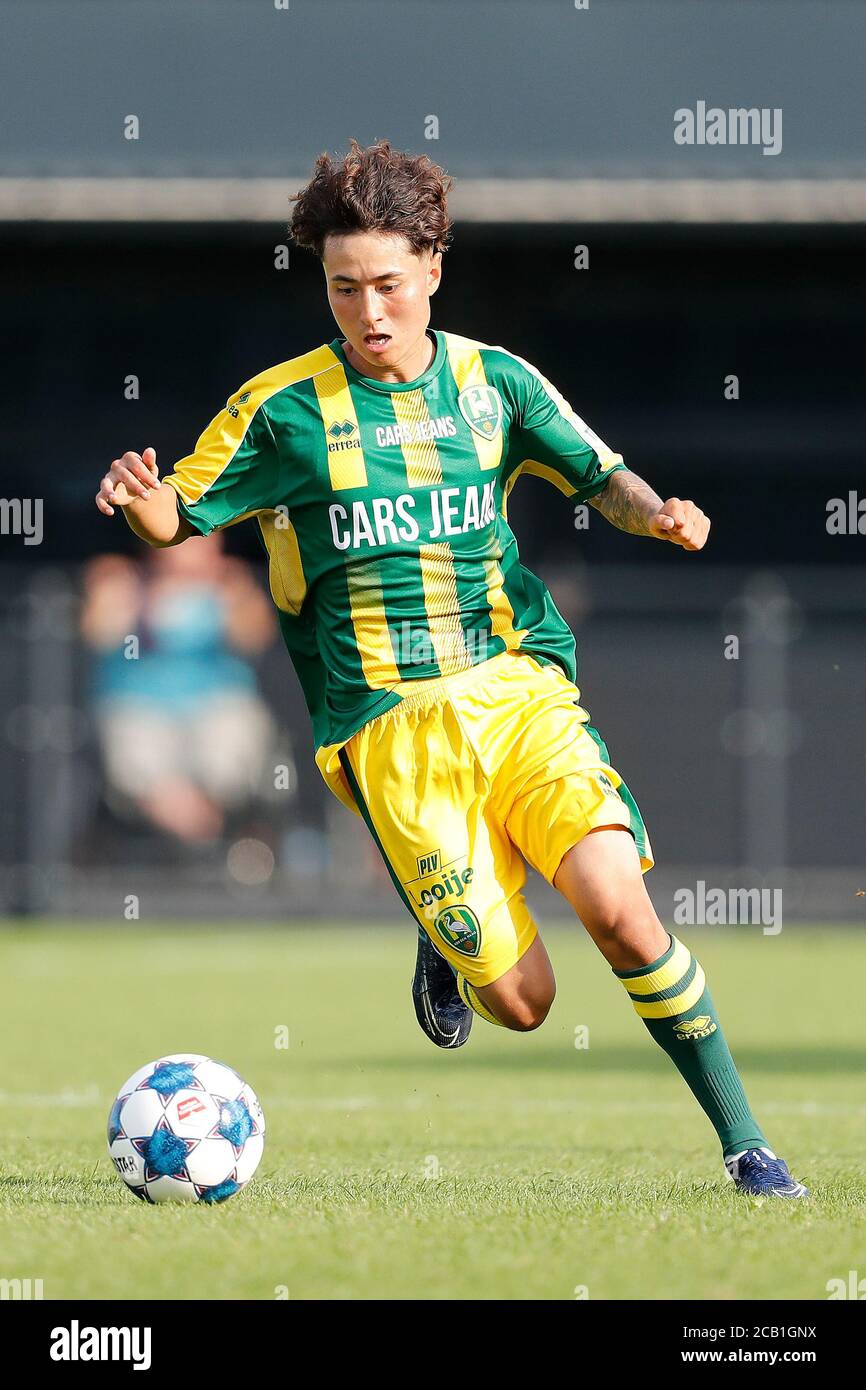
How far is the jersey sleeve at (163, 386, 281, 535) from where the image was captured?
194 inches

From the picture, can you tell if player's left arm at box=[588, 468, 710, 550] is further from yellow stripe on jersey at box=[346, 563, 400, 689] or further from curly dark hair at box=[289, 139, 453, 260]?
curly dark hair at box=[289, 139, 453, 260]

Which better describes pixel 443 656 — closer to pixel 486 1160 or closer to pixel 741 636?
pixel 486 1160

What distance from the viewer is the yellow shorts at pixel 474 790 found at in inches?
194

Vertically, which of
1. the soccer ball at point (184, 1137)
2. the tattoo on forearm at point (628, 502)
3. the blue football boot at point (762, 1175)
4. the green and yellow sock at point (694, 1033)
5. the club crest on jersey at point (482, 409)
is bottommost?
the blue football boot at point (762, 1175)

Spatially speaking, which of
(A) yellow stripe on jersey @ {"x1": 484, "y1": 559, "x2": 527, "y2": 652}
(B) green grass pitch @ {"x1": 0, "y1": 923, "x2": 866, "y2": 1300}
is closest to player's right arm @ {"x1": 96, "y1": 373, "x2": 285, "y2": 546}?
(A) yellow stripe on jersey @ {"x1": 484, "y1": 559, "x2": 527, "y2": 652}

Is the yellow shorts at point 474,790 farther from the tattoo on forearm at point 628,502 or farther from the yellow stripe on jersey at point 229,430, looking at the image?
the yellow stripe on jersey at point 229,430

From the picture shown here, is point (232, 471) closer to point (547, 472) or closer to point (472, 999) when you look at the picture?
point (547, 472)

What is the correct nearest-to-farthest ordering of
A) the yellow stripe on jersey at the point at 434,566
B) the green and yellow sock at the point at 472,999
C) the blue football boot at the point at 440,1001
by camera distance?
1. the yellow stripe on jersey at the point at 434,566
2. the green and yellow sock at the point at 472,999
3. the blue football boot at the point at 440,1001

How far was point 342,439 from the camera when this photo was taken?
4996mm

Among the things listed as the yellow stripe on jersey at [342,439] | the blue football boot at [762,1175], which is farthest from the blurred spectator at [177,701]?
the blue football boot at [762,1175]

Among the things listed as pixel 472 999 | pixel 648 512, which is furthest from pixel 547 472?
pixel 472 999

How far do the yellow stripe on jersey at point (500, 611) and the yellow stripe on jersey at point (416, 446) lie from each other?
0.27 meters

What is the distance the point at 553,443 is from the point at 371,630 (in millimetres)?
645

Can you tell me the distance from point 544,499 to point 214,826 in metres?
3.86
